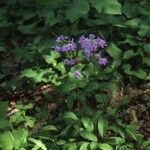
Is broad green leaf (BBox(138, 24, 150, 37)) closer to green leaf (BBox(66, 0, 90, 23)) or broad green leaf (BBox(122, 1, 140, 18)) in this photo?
broad green leaf (BBox(122, 1, 140, 18))

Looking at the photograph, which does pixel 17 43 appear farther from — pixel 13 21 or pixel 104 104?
pixel 104 104

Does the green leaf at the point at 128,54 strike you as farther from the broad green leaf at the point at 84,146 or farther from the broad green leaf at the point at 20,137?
the broad green leaf at the point at 20,137

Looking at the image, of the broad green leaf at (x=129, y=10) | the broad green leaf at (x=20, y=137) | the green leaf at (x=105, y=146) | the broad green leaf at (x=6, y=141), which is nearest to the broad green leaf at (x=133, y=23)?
the broad green leaf at (x=129, y=10)

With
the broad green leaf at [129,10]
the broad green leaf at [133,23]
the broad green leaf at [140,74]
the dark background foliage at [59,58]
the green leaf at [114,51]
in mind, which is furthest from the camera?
the broad green leaf at [129,10]

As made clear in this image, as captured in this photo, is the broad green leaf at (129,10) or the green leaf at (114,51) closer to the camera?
the green leaf at (114,51)

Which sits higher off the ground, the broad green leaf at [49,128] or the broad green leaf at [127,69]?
the broad green leaf at [127,69]

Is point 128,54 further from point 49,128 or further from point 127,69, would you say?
point 49,128
